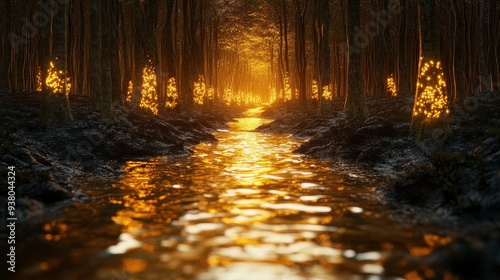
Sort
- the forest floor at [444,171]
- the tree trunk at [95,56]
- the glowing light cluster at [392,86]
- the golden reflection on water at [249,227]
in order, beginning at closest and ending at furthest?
the forest floor at [444,171] → the golden reflection on water at [249,227] → the tree trunk at [95,56] → the glowing light cluster at [392,86]

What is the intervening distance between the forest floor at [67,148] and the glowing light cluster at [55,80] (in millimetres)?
1436

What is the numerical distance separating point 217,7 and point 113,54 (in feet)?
84.4

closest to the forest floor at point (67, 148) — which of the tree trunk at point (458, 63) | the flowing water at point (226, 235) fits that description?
the flowing water at point (226, 235)

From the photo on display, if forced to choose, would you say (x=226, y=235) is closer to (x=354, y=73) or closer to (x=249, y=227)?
(x=249, y=227)

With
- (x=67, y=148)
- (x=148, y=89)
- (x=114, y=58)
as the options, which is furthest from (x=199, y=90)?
(x=67, y=148)

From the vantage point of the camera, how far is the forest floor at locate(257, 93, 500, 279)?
458 cm

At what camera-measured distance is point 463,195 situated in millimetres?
7711

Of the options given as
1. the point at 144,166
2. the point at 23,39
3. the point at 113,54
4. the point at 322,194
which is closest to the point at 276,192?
the point at 322,194

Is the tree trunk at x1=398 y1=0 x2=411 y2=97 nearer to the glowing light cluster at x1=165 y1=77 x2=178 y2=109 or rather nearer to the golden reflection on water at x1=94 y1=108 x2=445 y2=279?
the glowing light cluster at x1=165 y1=77 x2=178 y2=109

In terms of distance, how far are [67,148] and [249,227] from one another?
35.4ft

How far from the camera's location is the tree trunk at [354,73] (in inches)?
889

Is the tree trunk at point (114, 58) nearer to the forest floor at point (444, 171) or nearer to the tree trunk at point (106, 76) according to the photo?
the tree trunk at point (106, 76)

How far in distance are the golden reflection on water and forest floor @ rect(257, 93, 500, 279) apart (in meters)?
0.74

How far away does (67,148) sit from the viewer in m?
15.5
